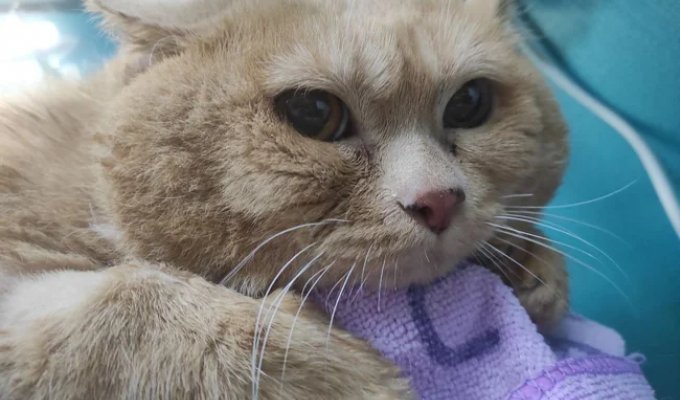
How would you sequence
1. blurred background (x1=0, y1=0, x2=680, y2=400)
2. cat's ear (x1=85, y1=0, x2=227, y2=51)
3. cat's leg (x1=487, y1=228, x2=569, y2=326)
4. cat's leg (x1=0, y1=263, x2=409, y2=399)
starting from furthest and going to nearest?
blurred background (x1=0, y1=0, x2=680, y2=400) < cat's leg (x1=487, y1=228, x2=569, y2=326) < cat's ear (x1=85, y1=0, x2=227, y2=51) < cat's leg (x1=0, y1=263, x2=409, y2=399)

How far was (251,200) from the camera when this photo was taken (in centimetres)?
65

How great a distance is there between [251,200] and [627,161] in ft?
3.01

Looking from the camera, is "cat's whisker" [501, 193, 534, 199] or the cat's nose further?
"cat's whisker" [501, 193, 534, 199]

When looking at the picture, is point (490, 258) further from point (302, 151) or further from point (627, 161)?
point (627, 161)

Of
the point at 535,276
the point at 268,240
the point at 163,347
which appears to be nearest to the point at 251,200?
the point at 268,240

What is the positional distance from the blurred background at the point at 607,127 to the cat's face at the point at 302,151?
348 millimetres

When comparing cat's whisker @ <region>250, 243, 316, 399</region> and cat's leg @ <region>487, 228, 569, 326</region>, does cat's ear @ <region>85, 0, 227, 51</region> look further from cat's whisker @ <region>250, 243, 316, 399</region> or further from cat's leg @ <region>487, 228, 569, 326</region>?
cat's leg @ <region>487, 228, 569, 326</region>

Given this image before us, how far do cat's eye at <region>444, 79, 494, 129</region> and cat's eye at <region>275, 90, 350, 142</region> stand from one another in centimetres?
14

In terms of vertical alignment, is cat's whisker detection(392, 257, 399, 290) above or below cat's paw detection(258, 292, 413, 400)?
above

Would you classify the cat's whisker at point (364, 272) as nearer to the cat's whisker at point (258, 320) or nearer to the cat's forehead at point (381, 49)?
the cat's whisker at point (258, 320)

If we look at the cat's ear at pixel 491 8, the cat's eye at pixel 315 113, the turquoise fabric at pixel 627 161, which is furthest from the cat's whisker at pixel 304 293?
the turquoise fabric at pixel 627 161

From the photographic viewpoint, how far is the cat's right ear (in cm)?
72

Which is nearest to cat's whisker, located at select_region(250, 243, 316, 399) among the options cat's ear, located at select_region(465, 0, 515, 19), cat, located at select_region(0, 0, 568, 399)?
cat, located at select_region(0, 0, 568, 399)

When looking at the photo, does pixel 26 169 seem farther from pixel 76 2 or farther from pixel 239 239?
pixel 76 2
